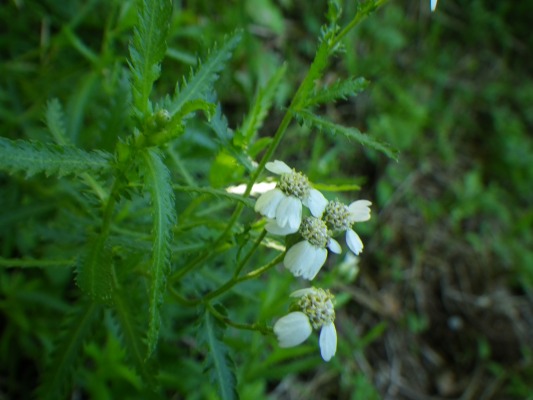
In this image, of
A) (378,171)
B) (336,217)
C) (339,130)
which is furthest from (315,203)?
(378,171)

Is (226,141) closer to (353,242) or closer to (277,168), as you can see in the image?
(277,168)

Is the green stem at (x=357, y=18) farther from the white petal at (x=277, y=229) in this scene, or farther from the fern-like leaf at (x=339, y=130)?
the white petal at (x=277, y=229)

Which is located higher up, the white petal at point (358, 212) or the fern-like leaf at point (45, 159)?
the white petal at point (358, 212)

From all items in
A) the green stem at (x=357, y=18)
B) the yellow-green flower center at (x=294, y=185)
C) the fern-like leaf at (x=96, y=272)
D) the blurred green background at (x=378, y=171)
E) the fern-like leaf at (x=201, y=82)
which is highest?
the green stem at (x=357, y=18)

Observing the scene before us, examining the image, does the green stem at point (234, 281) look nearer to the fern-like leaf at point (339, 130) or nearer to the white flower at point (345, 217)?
the white flower at point (345, 217)

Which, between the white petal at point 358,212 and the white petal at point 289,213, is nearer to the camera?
the white petal at point 289,213

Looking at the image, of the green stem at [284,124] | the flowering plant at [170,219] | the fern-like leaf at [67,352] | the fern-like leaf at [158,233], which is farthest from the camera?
the fern-like leaf at [67,352]

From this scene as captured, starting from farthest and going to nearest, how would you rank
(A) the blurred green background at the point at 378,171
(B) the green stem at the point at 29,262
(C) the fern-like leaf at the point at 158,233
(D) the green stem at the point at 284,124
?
(A) the blurred green background at the point at 378,171 → (B) the green stem at the point at 29,262 → (D) the green stem at the point at 284,124 → (C) the fern-like leaf at the point at 158,233

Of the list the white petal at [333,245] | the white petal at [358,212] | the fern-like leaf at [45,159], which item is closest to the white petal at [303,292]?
the white petal at [333,245]
